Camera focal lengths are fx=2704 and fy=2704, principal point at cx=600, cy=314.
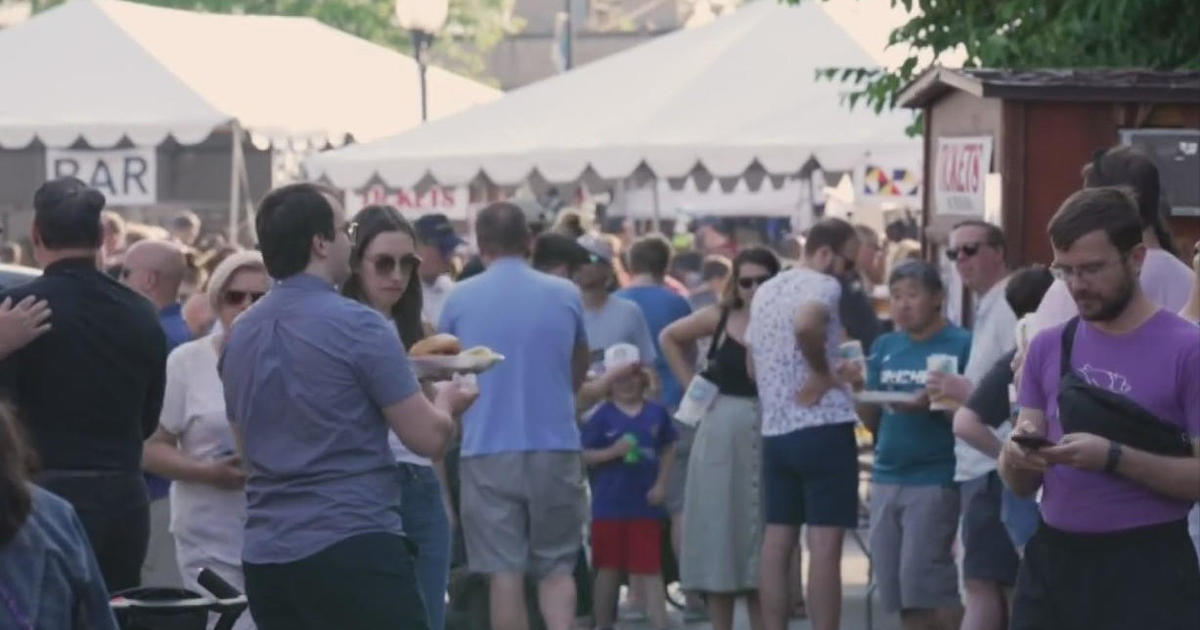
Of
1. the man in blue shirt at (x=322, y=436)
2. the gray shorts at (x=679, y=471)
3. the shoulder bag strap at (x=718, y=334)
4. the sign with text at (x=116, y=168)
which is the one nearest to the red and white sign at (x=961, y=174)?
the shoulder bag strap at (x=718, y=334)

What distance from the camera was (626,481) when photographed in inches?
506

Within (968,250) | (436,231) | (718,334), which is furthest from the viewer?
(436,231)

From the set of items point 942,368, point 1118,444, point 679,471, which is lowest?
point 679,471

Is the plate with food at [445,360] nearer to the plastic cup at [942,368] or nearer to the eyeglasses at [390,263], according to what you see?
the eyeglasses at [390,263]

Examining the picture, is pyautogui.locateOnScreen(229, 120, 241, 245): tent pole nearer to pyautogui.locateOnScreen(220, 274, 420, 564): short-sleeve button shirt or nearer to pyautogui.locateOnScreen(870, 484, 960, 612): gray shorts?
pyautogui.locateOnScreen(870, 484, 960, 612): gray shorts

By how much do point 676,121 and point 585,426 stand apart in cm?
626

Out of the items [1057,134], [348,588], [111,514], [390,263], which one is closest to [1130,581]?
[348,588]

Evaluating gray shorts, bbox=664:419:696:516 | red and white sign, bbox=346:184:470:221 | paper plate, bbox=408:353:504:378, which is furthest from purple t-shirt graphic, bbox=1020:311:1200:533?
red and white sign, bbox=346:184:470:221

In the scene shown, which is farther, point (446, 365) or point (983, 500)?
point (983, 500)

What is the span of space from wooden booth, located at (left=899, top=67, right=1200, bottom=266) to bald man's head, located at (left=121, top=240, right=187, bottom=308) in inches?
133

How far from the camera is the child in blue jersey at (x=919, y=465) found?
10.7m

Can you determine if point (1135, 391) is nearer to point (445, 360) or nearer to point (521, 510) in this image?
point (445, 360)

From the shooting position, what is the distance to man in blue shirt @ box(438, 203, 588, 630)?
1069cm

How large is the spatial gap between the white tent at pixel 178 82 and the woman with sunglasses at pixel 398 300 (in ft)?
44.6
